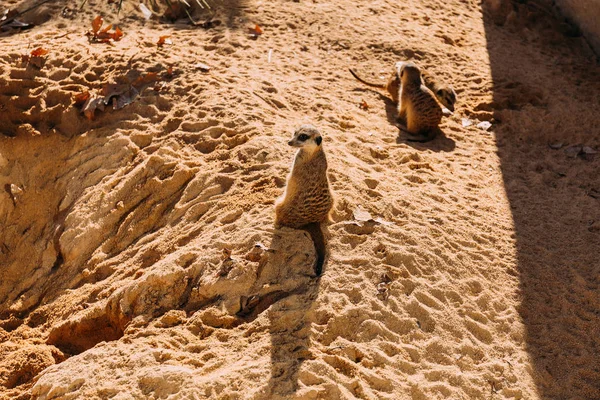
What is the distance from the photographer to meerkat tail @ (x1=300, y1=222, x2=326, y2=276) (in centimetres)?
355

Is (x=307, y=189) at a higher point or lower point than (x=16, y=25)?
lower

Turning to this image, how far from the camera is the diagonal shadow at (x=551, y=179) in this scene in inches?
142

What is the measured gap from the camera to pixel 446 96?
570 centimetres

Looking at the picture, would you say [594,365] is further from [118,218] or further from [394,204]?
[118,218]

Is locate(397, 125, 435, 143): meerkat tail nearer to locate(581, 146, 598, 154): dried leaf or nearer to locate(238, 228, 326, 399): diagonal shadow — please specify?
locate(581, 146, 598, 154): dried leaf

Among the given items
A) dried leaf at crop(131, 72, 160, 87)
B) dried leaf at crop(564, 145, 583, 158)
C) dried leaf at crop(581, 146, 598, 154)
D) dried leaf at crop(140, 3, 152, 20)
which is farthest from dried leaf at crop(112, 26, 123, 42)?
dried leaf at crop(581, 146, 598, 154)

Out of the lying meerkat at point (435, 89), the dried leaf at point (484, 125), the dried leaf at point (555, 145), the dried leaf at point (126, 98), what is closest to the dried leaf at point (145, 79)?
the dried leaf at point (126, 98)

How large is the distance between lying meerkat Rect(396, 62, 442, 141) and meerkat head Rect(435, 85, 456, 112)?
34 cm

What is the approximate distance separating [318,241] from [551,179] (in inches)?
94.1

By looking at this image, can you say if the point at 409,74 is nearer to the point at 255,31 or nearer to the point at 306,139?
the point at 255,31

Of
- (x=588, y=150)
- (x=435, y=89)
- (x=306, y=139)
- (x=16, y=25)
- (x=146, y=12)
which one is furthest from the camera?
(x=146, y=12)

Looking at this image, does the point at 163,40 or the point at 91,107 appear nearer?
the point at 91,107

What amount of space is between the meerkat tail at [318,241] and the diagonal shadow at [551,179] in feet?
4.02

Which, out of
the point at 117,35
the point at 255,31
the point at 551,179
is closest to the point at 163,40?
the point at 117,35
